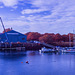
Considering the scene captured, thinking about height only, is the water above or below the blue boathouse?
below

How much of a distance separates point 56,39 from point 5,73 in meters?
77.1

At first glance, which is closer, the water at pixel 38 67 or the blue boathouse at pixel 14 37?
the water at pixel 38 67

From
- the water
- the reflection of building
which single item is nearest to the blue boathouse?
the reflection of building

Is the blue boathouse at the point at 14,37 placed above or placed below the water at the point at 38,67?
above

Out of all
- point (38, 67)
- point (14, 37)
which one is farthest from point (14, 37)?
point (38, 67)

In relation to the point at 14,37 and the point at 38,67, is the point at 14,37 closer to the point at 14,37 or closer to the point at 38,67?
the point at 14,37

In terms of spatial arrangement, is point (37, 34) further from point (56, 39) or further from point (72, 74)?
A: point (72, 74)

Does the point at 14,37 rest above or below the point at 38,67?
above

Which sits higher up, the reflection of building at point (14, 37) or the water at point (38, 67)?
the reflection of building at point (14, 37)

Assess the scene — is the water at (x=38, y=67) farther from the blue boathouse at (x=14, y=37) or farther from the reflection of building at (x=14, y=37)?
the blue boathouse at (x=14, y=37)

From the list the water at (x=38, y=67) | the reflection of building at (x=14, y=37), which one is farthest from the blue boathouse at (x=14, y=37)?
the water at (x=38, y=67)

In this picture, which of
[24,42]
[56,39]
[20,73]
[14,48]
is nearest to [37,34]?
[56,39]

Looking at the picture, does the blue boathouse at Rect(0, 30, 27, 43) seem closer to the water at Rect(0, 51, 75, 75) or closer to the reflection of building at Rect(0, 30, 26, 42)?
the reflection of building at Rect(0, 30, 26, 42)

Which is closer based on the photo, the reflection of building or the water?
the water
